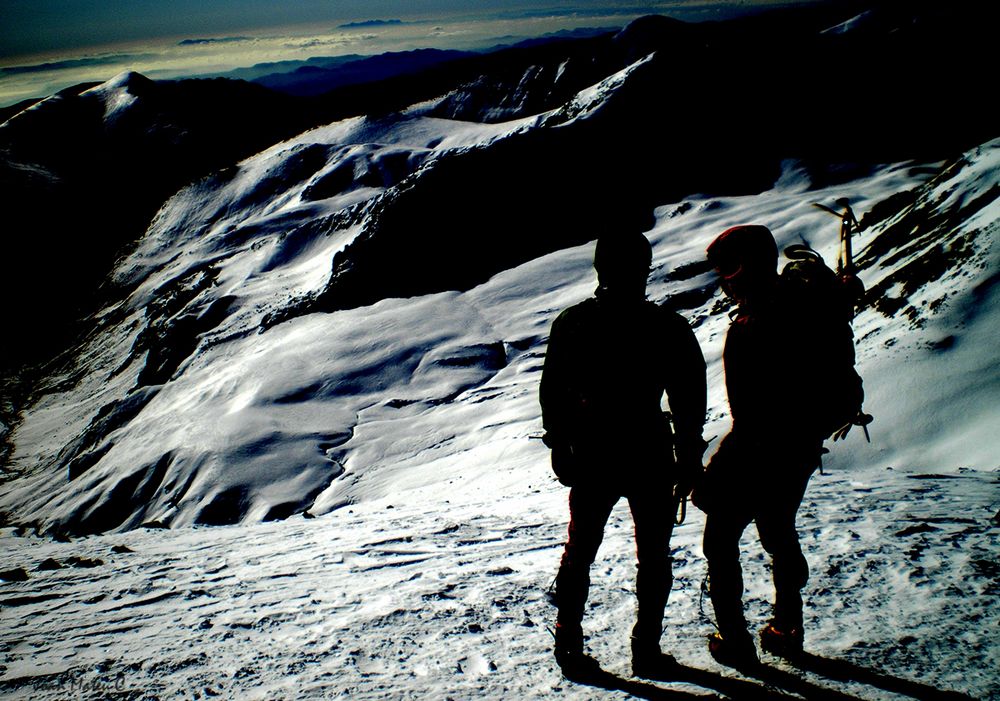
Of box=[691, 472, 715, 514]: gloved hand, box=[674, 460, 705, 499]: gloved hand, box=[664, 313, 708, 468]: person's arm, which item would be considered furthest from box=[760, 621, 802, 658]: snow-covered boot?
box=[664, 313, 708, 468]: person's arm

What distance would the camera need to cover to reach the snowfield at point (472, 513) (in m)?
2.94

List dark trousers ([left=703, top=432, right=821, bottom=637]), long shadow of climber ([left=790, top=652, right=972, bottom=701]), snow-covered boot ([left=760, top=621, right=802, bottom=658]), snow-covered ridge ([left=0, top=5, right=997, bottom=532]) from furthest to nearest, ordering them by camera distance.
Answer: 1. snow-covered ridge ([left=0, top=5, right=997, bottom=532])
2. snow-covered boot ([left=760, top=621, right=802, bottom=658])
3. dark trousers ([left=703, top=432, right=821, bottom=637])
4. long shadow of climber ([left=790, top=652, right=972, bottom=701])

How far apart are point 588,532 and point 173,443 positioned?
53.4 ft

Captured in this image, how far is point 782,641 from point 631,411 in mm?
1214

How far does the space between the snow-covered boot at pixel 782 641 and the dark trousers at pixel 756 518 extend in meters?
0.03

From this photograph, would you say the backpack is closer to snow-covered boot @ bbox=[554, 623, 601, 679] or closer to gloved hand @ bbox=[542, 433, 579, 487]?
gloved hand @ bbox=[542, 433, 579, 487]

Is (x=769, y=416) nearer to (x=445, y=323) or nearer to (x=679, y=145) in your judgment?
(x=445, y=323)

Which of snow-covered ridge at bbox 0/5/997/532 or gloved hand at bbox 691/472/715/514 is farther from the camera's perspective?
snow-covered ridge at bbox 0/5/997/532

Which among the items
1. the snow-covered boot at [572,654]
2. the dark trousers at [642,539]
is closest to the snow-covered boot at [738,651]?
the dark trousers at [642,539]

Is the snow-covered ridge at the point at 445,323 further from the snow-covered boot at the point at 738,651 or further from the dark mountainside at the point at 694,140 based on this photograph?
the snow-covered boot at the point at 738,651

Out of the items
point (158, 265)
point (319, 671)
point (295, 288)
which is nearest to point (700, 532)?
point (319, 671)

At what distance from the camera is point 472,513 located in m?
6.26

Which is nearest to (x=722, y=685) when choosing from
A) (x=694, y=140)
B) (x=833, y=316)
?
(x=833, y=316)

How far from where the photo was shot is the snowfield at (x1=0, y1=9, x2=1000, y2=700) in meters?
2.94
